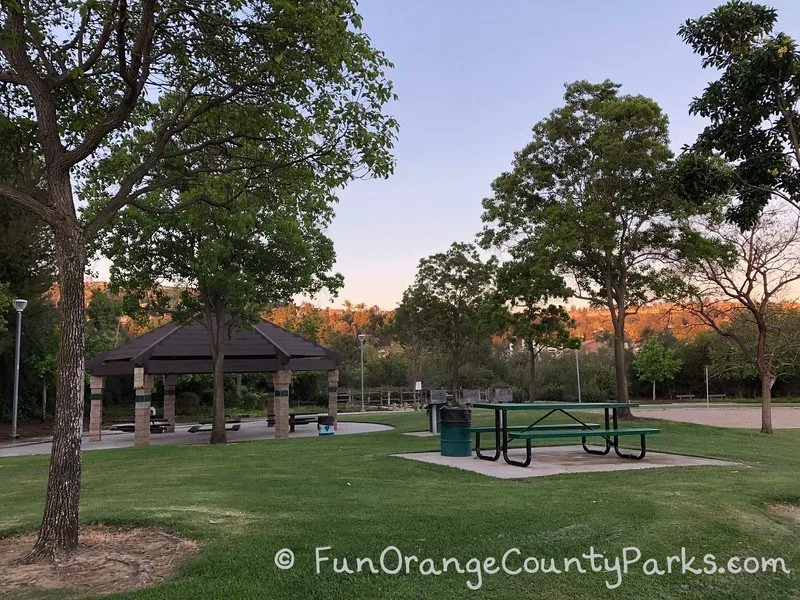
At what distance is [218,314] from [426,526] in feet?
44.9

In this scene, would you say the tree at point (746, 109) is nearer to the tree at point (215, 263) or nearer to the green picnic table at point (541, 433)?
the green picnic table at point (541, 433)

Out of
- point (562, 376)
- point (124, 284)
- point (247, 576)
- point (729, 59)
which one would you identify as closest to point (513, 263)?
point (124, 284)

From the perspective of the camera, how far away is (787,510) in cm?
658

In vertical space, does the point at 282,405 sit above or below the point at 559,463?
above

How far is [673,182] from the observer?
917cm

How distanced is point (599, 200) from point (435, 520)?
17898 millimetres

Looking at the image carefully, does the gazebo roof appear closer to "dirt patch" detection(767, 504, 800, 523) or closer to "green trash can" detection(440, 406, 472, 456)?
"green trash can" detection(440, 406, 472, 456)

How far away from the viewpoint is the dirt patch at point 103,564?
431 cm

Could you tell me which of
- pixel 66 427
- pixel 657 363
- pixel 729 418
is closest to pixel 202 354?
pixel 66 427

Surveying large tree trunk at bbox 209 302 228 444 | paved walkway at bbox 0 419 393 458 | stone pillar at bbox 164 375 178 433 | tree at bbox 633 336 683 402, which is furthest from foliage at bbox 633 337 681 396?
large tree trunk at bbox 209 302 228 444

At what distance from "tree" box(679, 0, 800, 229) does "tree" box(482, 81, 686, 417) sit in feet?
34.4

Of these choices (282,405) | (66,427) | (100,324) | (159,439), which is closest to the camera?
(66,427)

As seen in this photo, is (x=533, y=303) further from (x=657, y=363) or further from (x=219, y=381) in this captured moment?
(x=657, y=363)

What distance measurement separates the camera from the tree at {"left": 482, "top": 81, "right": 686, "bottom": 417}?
20.2 metres
